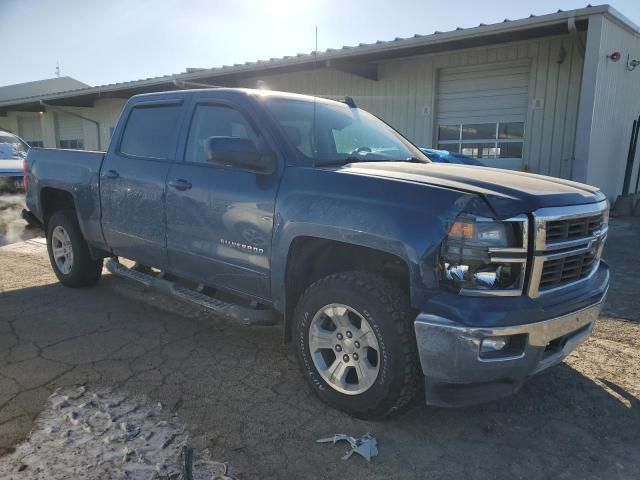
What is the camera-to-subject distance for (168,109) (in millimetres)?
4223

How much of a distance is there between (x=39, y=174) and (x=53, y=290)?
1279 millimetres

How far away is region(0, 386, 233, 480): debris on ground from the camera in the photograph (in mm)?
2369

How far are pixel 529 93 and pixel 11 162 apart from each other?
11296mm

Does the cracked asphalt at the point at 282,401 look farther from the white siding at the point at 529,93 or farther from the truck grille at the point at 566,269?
the white siding at the point at 529,93

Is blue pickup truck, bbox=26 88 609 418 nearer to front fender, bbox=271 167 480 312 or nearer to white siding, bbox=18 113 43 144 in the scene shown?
front fender, bbox=271 167 480 312

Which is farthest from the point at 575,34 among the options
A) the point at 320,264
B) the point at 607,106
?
the point at 320,264

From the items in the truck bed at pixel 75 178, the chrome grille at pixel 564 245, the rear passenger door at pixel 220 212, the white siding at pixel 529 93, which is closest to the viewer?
the chrome grille at pixel 564 245

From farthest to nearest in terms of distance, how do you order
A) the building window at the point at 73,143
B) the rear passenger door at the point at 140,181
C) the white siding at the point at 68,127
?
1. the building window at the point at 73,143
2. the white siding at the point at 68,127
3. the rear passenger door at the point at 140,181

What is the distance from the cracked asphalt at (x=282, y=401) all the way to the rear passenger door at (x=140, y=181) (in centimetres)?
73

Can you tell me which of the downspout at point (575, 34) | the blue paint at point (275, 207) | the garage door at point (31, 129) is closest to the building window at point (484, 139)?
the downspout at point (575, 34)

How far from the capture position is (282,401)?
10.2ft

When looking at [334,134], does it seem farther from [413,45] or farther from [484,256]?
[413,45]

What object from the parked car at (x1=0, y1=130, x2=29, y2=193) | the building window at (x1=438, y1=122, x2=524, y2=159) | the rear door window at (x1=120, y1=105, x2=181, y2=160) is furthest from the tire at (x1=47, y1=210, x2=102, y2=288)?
the building window at (x1=438, y1=122, x2=524, y2=159)

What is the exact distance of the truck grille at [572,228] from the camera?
8.31 ft
